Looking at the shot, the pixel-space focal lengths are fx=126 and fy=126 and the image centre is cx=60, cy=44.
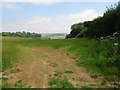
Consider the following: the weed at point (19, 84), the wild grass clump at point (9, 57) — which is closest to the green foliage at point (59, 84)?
the weed at point (19, 84)

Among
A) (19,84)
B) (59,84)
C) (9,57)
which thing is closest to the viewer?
(59,84)

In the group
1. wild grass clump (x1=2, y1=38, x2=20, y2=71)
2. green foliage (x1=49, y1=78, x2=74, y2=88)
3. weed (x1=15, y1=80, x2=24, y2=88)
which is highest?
wild grass clump (x1=2, y1=38, x2=20, y2=71)

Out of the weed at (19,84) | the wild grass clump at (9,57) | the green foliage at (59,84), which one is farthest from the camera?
the wild grass clump at (9,57)

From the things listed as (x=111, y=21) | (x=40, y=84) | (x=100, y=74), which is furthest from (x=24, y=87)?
(x=111, y=21)

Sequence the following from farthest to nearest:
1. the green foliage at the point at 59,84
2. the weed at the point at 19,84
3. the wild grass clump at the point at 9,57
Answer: the wild grass clump at the point at 9,57
the weed at the point at 19,84
the green foliage at the point at 59,84

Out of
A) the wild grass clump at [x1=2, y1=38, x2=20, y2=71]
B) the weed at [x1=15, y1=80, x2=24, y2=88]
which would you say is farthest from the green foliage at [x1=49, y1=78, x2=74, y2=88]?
the wild grass clump at [x1=2, y1=38, x2=20, y2=71]

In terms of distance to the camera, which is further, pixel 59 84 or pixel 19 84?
pixel 19 84

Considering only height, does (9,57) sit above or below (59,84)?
above

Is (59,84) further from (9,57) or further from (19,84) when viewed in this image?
(9,57)

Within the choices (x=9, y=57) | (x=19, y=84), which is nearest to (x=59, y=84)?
(x=19, y=84)

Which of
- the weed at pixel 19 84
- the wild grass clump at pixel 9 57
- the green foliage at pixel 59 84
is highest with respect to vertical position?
the wild grass clump at pixel 9 57

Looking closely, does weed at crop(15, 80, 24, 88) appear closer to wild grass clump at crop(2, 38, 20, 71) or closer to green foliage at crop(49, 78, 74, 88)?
green foliage at crop(49, 78, 74, 88)

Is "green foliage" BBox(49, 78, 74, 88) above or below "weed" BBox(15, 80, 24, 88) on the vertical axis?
above

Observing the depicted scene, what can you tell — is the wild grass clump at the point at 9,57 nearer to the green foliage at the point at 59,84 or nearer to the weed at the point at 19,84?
the weed at the point at 19,84
